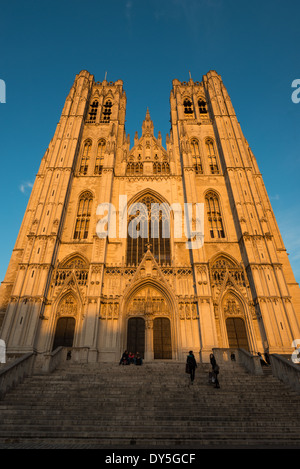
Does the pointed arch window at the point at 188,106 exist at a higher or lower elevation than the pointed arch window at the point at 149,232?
higher

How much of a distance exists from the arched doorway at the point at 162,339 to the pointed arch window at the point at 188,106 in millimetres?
23765

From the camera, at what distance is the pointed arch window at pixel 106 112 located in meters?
29.9

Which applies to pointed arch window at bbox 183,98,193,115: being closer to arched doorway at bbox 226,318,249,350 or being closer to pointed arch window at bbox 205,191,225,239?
pointed arch window at bbox 205,191,225,239

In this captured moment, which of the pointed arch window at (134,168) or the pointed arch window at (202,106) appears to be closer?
the pointed arch window at (134,168)

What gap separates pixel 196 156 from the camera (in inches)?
1028

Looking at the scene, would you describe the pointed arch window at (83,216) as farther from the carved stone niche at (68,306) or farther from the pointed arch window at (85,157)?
the carved stone niche at (68,306)

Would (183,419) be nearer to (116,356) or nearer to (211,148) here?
(116,356)

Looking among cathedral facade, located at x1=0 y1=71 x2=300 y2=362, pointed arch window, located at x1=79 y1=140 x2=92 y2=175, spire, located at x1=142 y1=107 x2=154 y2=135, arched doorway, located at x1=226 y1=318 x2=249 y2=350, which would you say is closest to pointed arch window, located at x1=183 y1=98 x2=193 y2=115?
cathedral facade, located at x1=0 y1=71 x2=300 y2=362

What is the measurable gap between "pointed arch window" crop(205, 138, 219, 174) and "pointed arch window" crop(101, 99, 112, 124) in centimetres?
1137

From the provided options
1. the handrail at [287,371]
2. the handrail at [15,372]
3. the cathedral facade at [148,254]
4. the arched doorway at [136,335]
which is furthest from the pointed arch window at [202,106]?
the handrail at [15,372]

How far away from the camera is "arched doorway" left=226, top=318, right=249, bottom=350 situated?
16.9m

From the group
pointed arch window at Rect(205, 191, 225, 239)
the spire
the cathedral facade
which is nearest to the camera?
the cathedral facade

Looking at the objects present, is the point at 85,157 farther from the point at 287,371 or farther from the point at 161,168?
the point at 287,371

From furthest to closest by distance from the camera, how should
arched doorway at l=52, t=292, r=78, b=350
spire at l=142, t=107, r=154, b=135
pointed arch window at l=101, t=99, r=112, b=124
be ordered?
pointed arch window at l=101, t=99, r=112, b=124 < spire at l=142, t=107, r=154, b=135 < arched doorway at l=52, t=292, r=78, b=350
